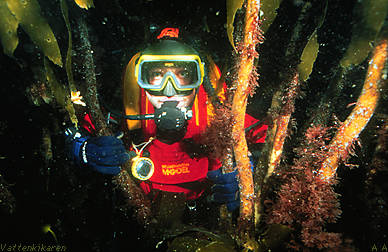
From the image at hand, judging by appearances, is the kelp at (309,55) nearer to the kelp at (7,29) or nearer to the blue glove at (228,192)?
the blue glove at (228,192)

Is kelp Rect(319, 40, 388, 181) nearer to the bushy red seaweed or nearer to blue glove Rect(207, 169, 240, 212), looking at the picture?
the bushy red seaweed

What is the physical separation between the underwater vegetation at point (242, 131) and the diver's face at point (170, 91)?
0.57m

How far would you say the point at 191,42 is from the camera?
3.14 meters

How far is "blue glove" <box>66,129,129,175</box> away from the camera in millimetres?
2092

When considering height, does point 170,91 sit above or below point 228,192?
above

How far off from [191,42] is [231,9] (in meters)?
1.91

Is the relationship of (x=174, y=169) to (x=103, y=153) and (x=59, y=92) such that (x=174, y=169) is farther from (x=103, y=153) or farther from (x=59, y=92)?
(x=59, y=92)

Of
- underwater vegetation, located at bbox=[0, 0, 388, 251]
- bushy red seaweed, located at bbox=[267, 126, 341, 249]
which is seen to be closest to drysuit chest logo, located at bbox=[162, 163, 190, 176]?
underwater vegetation, located at bbox=[0, 0, 388, 251]

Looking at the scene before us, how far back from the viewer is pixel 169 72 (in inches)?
107

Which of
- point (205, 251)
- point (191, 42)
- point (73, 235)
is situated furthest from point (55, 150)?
point (205, 251)

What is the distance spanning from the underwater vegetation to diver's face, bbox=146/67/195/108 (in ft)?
1.88

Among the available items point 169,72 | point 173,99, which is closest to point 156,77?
point 169,72

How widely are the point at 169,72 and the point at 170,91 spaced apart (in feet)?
0.83

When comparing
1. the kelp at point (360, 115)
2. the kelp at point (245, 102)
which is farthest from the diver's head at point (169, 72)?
the kelp at point (360, 115)
